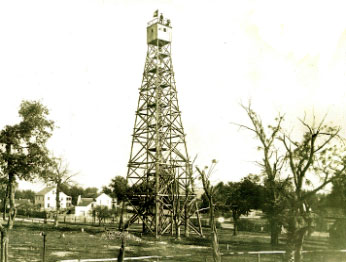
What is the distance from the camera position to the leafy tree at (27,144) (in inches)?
579

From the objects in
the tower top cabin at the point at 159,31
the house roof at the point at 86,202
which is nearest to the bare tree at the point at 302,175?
the tower top cabin at the point at 159,31

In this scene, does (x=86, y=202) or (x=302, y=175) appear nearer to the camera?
(x=302, y=175)

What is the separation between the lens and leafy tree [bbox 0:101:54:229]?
14695 millimetres

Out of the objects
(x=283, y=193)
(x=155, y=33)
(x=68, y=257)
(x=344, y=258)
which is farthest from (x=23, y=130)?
(x=155, y=33)

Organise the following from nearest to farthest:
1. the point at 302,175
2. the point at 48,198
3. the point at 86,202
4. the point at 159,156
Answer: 1. the point at 302,175
2. the point at 159,156
3. the point at 86,202
4. the point at 48,198

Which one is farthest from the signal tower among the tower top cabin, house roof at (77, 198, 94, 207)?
house roof at (77, 198, 94, 207)

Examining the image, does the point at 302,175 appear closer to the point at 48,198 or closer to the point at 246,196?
the point at 246,196

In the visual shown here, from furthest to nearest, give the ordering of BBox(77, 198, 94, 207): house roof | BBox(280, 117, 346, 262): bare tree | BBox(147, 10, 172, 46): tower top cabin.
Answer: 1. BBox(77, 198, 94, 207): house roof
2. BBox(147, 10, 172, 46): tower top cabin
3. BBox(280, 117, 346, 262): bare tree

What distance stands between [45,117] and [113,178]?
128ft

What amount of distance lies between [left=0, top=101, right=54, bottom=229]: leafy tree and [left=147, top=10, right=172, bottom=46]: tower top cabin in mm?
18543

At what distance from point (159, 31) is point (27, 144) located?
20.1 m

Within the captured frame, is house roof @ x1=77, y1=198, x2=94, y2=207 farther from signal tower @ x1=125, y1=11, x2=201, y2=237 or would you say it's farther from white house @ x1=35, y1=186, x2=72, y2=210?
signal tower @ x1=125, y1=11, x2=201, y2=237

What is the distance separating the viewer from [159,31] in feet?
107

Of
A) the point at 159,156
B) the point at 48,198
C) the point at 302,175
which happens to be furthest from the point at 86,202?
the point at 302,175
